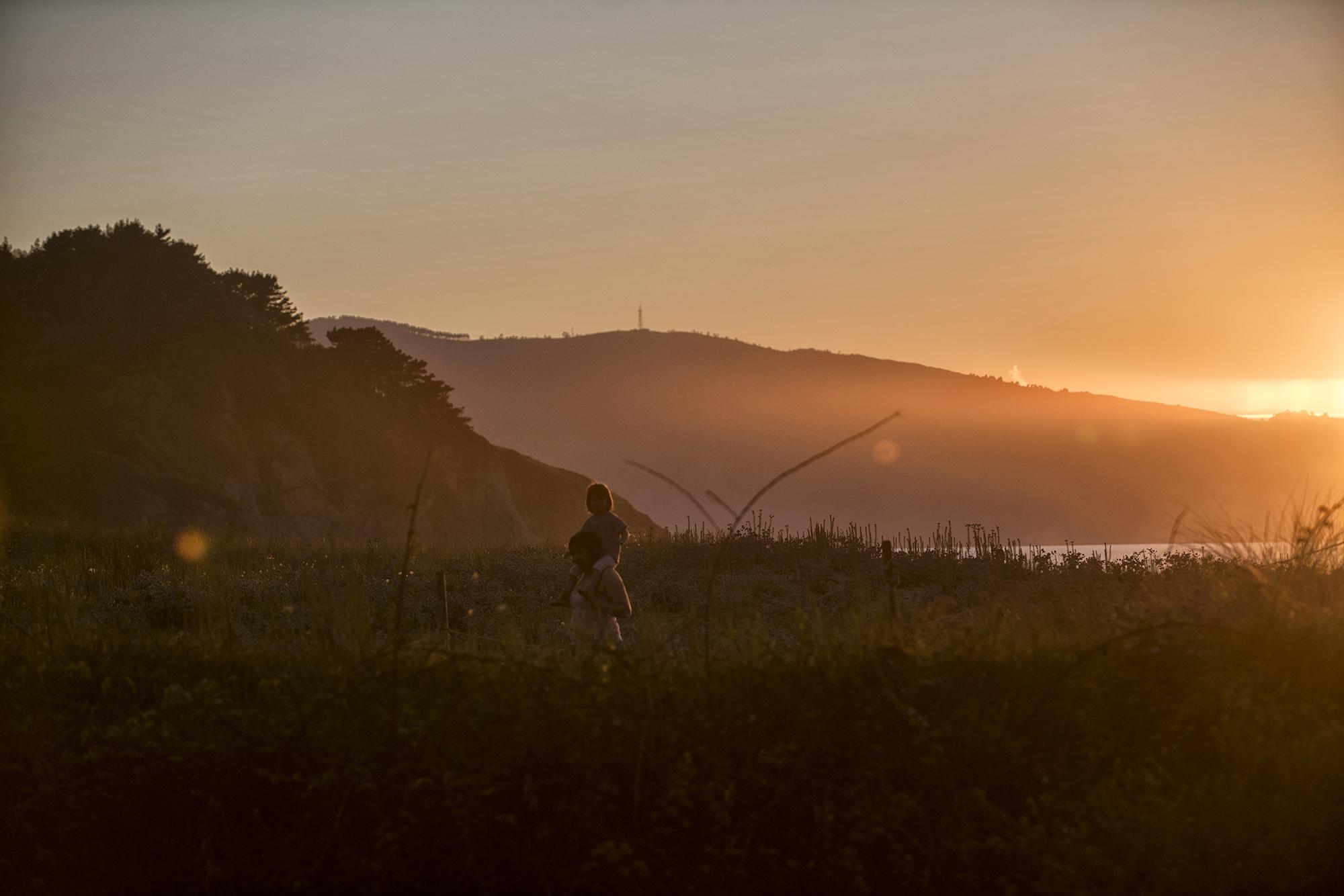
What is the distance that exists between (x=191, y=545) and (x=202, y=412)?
17319 millimetres

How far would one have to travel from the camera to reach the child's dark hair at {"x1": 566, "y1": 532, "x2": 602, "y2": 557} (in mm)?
12703

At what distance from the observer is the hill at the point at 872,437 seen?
16188cm

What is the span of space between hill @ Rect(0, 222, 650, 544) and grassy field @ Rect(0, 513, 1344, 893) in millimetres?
31837

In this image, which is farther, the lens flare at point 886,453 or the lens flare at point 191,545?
the lens flare at point 886,453

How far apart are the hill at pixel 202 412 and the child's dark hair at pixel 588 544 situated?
28172 millimetres

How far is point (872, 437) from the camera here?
187625 millimetres

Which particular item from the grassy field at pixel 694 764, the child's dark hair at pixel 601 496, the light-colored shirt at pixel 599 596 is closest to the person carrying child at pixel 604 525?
the child's dark hair at pixel 601 496

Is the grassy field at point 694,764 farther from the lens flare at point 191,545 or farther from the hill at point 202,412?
the hill at point 202,412

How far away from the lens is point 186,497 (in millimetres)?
41031

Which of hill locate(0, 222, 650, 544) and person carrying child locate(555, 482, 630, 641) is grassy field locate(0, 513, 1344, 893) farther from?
hill locate(0, 222, 650, 544)

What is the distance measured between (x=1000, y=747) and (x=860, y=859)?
3.33 ft

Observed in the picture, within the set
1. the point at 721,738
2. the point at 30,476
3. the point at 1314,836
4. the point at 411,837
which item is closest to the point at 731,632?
the point at 721,738

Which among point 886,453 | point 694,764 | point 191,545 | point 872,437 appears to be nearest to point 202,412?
point 191,545

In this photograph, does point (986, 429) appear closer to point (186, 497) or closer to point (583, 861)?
point (186, 497)
